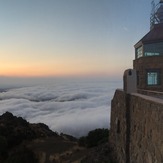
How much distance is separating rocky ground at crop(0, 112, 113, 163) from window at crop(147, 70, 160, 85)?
22.8ft

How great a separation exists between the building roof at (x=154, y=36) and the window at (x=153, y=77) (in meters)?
2.79

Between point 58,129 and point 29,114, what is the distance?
105ft

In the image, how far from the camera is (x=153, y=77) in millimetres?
25234

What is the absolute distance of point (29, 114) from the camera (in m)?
115

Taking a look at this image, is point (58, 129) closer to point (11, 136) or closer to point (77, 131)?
point (77, 131)

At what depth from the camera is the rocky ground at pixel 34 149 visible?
24398mm

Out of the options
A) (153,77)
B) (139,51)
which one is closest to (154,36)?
(139,51)

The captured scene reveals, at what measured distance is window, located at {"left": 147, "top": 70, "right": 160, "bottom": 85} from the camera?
25.0 m

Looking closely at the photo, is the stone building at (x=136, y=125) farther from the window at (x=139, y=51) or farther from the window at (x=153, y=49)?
the window at (x=139, y=51)

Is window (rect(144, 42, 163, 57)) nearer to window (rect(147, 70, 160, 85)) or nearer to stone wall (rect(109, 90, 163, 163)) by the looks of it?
window (rect(147, 70, 160, 85))

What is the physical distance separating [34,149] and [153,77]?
1326cm

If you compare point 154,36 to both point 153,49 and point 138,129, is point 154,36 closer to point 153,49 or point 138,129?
point 153,49

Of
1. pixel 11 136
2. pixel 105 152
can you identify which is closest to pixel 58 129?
Result: pixel 11 136

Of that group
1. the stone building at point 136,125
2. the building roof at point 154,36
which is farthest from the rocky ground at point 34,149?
the building roof at point 154,36
